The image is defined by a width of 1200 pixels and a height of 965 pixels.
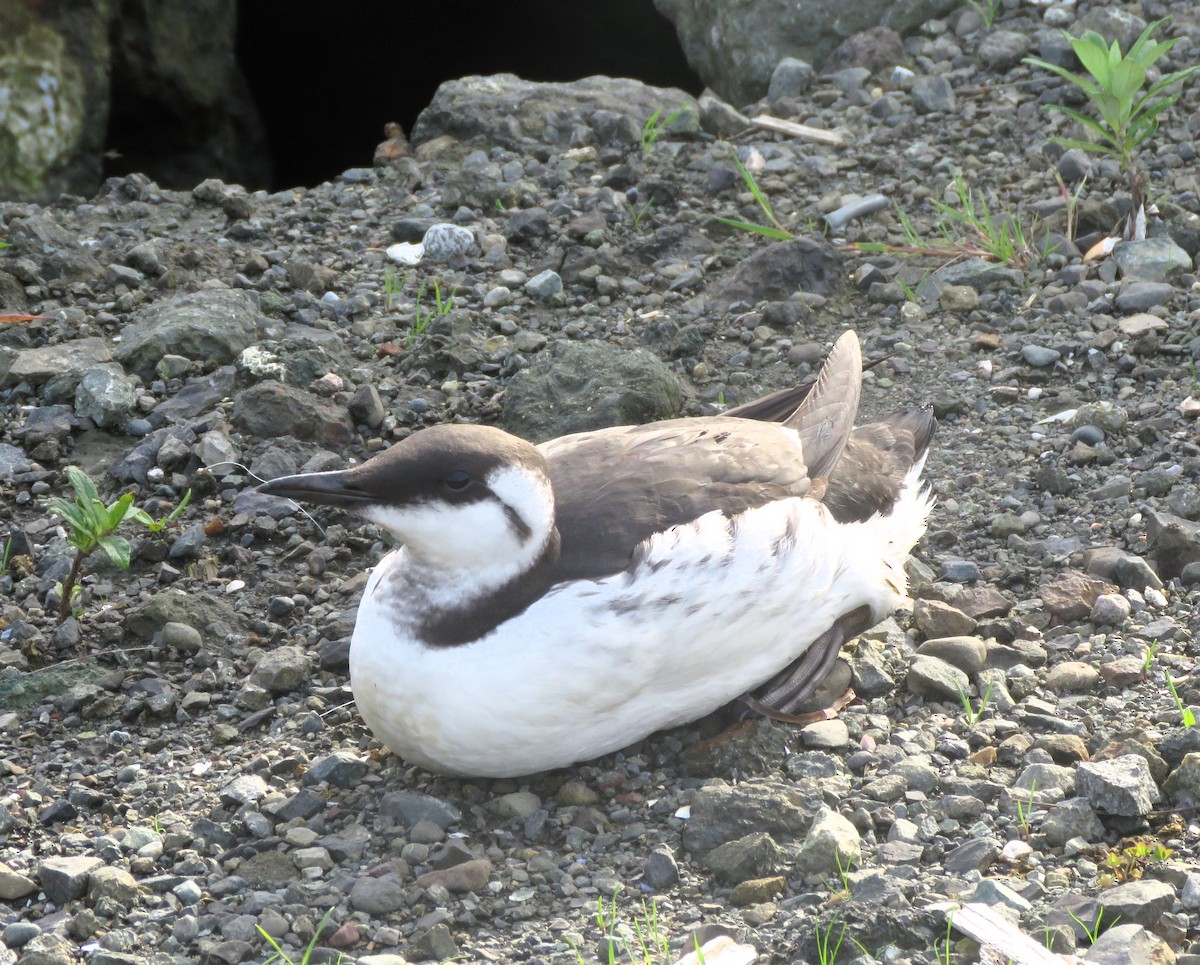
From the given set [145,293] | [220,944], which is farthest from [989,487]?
[145,293]

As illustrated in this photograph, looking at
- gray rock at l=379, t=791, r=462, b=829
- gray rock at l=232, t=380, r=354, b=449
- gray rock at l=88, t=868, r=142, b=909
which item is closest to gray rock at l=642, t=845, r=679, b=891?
gray rock at l=379, t=791, r=462, b=829

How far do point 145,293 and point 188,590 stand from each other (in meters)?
1.81

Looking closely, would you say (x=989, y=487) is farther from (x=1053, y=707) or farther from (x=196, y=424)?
(x=196, y=424)

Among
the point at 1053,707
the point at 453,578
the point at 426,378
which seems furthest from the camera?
the point at 426,378

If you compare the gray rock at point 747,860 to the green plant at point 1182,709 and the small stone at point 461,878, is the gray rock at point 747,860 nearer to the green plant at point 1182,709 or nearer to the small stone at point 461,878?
the small stone at point 461,878

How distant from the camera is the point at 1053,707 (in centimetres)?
392

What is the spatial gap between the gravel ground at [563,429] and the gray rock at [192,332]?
1 cm

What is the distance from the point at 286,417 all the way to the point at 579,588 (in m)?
1.95

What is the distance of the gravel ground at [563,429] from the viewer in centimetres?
337

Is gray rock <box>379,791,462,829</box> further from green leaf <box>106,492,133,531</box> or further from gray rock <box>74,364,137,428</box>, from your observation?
gray rock <box>74,364,137,428</box>

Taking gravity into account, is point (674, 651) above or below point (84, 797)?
above

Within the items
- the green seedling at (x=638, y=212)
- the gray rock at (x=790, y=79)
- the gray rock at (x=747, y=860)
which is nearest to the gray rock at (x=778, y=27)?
the gray rock at (x=790, y=79)

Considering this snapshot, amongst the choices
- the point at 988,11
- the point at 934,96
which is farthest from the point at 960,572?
the point at 988,11

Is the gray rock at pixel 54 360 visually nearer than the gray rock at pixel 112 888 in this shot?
No
